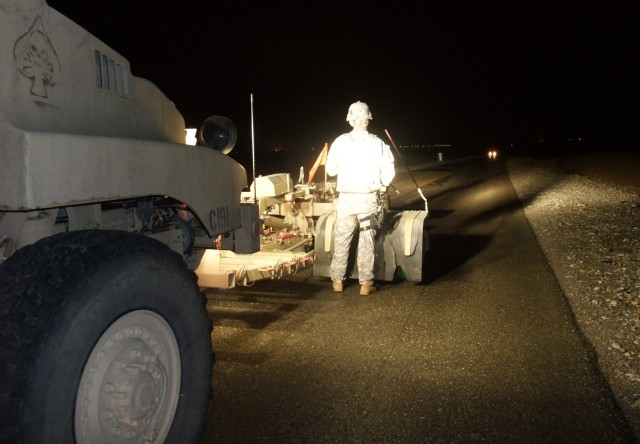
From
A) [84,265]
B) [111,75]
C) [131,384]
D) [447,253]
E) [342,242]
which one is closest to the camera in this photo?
[84,265]

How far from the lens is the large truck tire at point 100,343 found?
1877mm

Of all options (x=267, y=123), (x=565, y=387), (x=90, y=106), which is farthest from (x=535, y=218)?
(x=267, y=123)

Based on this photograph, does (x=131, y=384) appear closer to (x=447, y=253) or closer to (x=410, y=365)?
(x=410, y=365)

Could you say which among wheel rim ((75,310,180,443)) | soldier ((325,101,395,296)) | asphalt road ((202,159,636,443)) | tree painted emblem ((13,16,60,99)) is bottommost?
asphalt road ((202,159,636,443))

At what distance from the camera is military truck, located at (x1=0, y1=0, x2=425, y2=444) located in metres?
1.93

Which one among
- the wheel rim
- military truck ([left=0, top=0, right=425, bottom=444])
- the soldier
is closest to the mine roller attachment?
military truck ([left=0, top=0, right=425, bottom=444])

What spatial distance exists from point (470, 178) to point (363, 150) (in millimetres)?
20254

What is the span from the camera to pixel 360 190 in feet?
21.9

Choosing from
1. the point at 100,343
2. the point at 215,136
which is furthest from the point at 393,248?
the point at 100,343

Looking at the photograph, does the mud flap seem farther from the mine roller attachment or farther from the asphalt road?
the mine roller attachment

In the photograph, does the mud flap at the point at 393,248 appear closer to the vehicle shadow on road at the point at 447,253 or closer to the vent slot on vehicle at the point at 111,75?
the vehicle shadow on road at the point at 447,253

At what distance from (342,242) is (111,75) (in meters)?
4.22

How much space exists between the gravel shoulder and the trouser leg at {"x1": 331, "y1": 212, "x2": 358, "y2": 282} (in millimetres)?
2553

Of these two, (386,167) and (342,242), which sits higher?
(386,167)
